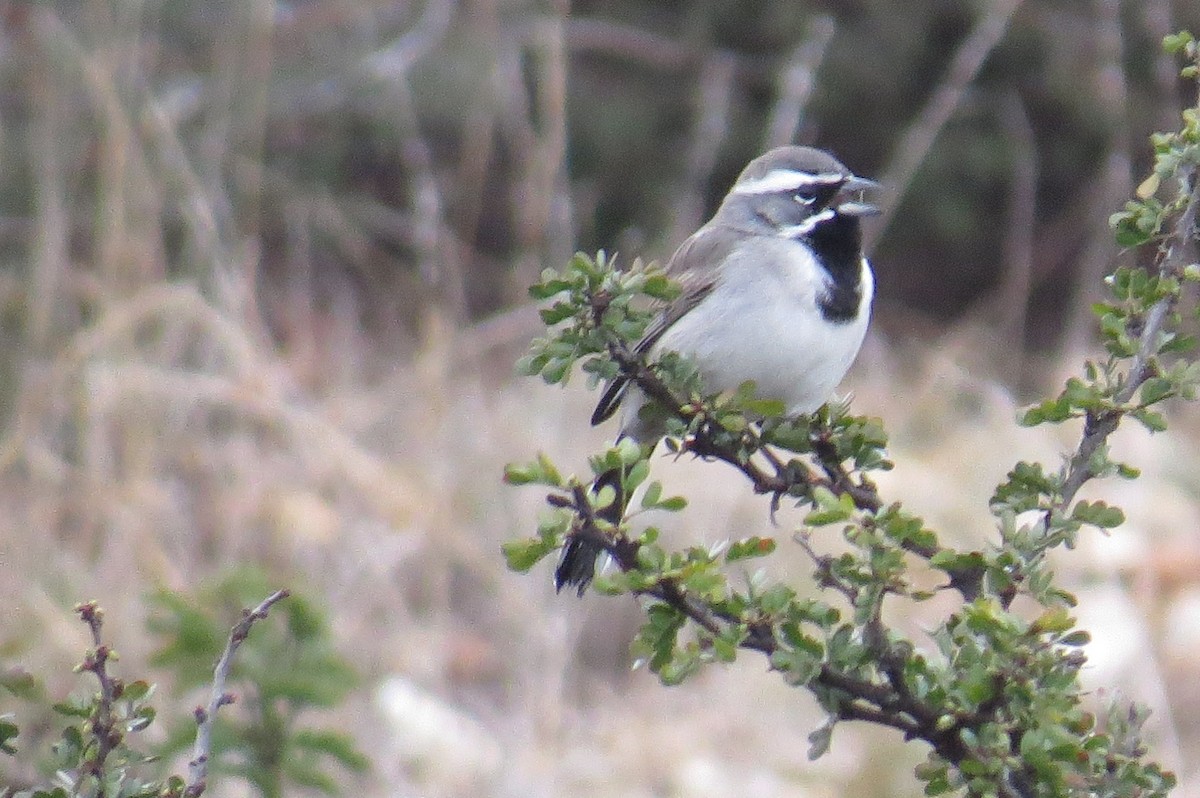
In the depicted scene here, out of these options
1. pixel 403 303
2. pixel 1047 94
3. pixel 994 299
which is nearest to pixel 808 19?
pixel 1047 94

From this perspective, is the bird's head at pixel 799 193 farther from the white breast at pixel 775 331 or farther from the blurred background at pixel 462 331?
the blurred background at pixel 462 331

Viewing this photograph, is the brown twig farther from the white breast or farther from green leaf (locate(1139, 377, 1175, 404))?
the white breast

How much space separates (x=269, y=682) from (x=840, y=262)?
1.69 meters

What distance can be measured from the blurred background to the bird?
3.50 feet

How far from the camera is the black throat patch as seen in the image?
3.66m

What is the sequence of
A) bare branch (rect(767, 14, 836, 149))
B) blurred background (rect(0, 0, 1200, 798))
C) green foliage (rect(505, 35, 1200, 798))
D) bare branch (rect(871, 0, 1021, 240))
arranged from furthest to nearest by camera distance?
bare branch (rect(871, 0, 1021, 240)) < bare branch (rect(767, 14, 836, 149)) < blurred background (rect(0, 0, 1200, 798)) < green foliage (rect(505, 35, 1200, 798))

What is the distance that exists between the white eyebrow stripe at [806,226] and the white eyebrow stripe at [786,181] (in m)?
0.08

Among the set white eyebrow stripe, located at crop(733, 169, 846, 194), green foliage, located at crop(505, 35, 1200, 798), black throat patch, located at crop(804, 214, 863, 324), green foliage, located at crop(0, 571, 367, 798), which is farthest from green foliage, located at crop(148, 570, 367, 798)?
white eyebrow stripe, located at crop(733, 169, 846, 194)

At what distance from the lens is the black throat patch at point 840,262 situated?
144 inches

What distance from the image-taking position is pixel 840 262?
3764mm

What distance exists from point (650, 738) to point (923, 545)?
487cm

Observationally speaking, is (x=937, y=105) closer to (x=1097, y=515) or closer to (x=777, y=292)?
(x=777, y=292)

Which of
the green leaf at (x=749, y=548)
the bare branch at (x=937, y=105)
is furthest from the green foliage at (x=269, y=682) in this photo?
the bare branch at (x=937, y=105)

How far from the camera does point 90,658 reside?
167 centimetres
